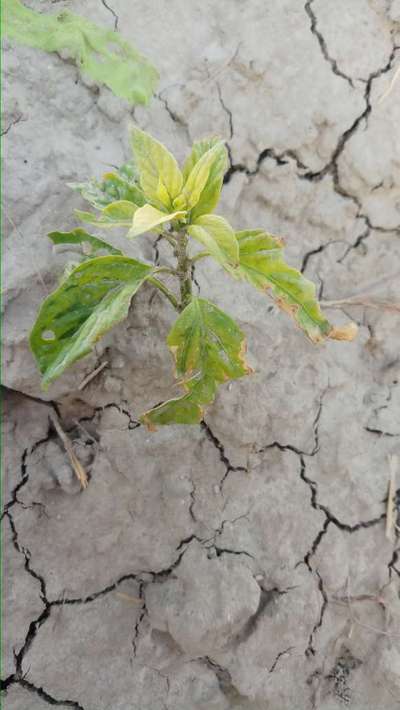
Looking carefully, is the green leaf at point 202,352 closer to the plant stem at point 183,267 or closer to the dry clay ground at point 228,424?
the plant stem at point 183,267

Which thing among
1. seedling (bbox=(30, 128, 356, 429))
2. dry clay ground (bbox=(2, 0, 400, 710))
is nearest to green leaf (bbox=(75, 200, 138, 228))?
seedling (bbox=(30, 128, 356, 429))

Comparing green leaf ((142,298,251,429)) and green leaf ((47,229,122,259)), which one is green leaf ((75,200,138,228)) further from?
green leaf ((142,298,251,429))

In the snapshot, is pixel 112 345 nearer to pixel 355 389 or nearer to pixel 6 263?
pixel 6 263

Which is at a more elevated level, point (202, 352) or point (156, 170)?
point (156, 170)

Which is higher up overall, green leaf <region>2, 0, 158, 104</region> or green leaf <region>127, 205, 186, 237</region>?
green leaf <region>2, 0, 158, 104</region>

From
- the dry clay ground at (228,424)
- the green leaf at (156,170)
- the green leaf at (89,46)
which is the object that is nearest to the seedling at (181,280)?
the green leaf at (156,170)

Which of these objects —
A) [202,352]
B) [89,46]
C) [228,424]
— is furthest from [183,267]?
[89,46]

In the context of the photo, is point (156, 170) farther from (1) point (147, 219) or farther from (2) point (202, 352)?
(2) point (202, 352)

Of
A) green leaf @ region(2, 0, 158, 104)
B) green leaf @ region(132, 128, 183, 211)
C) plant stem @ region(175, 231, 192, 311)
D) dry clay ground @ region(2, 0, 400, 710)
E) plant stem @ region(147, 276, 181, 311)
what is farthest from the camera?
green leaf @ region(2, 0, 158, 104)
